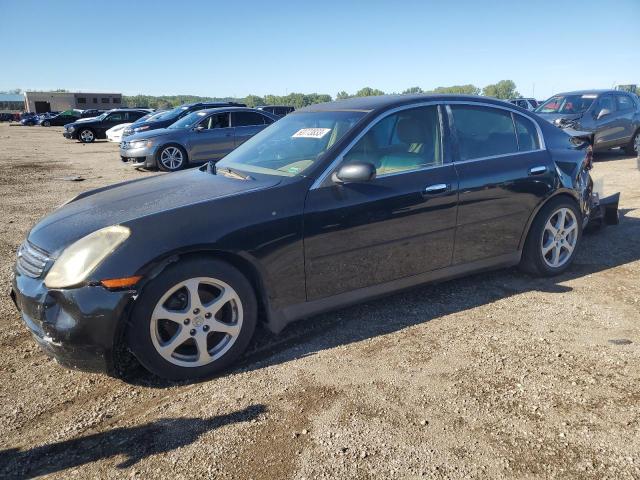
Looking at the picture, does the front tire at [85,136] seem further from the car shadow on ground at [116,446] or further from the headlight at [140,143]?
the car shadow on ground at [116,446]

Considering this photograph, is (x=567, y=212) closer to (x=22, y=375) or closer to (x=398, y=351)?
(x=398, y=351)

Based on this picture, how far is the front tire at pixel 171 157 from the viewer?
11797mm

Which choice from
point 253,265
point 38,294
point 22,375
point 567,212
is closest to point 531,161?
A: point 567,212

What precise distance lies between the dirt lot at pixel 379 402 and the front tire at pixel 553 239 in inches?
15.5

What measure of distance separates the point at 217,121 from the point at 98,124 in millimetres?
14398

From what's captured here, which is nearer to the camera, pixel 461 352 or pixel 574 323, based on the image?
pixel 461 352

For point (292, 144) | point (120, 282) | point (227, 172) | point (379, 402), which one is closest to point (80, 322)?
point (120, 282)

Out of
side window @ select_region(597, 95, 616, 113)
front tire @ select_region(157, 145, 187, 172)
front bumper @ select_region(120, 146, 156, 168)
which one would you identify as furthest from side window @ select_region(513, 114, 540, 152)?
front bumper @ select_region(120, 146, 156, 168)

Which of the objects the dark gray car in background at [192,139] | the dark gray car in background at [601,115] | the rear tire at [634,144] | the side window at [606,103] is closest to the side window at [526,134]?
the dark gray car in background at [601,115]

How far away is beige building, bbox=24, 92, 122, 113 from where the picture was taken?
86.8 metres

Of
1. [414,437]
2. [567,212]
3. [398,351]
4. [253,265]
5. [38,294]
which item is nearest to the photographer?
[414,437]

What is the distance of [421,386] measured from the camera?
2.82 metres

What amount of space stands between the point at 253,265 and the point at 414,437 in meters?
1.36

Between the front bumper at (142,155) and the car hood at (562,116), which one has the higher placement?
the car hood at (562,116)
